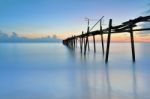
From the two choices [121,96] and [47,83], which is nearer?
[121,96]

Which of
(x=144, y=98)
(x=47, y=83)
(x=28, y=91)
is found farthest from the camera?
(x=47, y=83)

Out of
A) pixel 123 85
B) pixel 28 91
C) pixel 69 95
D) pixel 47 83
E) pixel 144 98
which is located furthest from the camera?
pixel 47 83

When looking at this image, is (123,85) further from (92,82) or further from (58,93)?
(58,93)

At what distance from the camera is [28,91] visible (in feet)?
20.6

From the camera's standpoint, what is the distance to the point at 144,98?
5461mm

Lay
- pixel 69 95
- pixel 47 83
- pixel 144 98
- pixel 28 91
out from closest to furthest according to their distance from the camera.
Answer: pixel 144 98, pixel 69 95, pixel 28 91, pixel 47 83

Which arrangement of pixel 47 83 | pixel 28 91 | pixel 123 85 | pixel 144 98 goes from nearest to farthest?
pixel 144 98 → pixel 28 91 → pixel 123 85 → pixel 47 83

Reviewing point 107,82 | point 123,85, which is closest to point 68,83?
point 107,82

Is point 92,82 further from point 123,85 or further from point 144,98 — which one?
point 144,98

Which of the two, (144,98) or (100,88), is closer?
(144,98)

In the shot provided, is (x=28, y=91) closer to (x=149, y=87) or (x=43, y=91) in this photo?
(x=43, y=91)

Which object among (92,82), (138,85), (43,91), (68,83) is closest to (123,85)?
(138,85)

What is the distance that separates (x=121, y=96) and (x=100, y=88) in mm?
987

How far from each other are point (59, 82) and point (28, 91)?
4.69 feet
